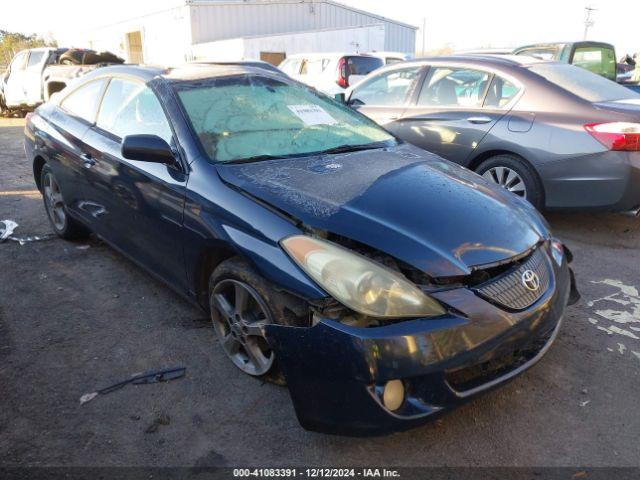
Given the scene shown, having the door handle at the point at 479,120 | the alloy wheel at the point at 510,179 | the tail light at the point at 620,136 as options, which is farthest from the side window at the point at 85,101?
the tail light at the point at 620,136

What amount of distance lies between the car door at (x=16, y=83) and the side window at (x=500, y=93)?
12.5 metres

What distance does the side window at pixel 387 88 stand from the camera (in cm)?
559

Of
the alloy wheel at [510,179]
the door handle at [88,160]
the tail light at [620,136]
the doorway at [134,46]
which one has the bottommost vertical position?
the alloy wheel at [510,179]

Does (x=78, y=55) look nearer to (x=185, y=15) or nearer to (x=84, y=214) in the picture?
(x=84, y=214)

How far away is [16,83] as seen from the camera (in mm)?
13289

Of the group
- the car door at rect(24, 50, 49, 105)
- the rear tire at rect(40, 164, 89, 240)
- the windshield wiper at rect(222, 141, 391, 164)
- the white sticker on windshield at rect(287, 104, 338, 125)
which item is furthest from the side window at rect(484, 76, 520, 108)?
the car door at rect(24, 50, 49, 105)

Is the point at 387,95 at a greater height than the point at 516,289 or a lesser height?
greater

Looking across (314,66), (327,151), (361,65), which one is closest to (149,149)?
(327,151)

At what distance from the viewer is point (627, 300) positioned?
341 centimetres

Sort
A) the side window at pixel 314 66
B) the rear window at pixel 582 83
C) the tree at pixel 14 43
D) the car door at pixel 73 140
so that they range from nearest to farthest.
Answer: the car door at pixel 73 140, the rear window at pixel 582 83, the side window at pixel 314 66, the tree at pixel 14 43

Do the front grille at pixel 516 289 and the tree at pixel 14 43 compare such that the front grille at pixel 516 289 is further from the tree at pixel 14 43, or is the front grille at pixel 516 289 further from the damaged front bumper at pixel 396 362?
the tree at pixel 14 43

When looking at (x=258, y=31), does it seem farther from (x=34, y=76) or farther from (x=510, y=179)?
(x=510, y=179)

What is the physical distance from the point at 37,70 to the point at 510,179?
40.4ft

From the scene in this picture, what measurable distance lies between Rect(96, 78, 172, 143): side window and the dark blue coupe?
15 mm
